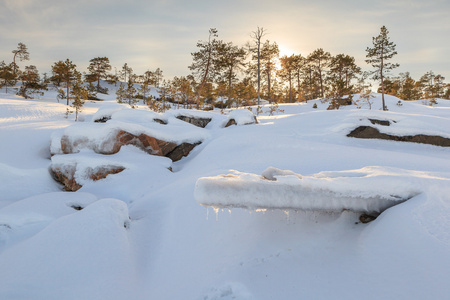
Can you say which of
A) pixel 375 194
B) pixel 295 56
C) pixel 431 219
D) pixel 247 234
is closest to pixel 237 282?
pixel 247 234

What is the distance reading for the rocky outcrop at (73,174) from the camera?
781 cm

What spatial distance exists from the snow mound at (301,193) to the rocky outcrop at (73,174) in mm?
6828

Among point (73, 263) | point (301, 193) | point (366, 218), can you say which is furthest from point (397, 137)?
point (73, 263)

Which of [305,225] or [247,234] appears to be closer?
[305,225]

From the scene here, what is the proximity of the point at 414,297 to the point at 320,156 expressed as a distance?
4249mm

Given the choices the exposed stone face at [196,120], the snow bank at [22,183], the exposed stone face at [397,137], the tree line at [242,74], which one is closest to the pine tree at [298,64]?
the tree line at [242,74]

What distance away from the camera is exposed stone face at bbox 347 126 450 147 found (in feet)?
24.2

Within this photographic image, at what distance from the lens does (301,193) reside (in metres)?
2.52

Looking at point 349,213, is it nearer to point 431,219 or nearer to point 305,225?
point 305,225

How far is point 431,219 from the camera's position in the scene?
2.28m

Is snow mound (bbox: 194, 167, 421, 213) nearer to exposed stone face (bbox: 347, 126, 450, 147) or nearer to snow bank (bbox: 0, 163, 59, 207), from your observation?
exposed stone face (bbox: 347, 126, 450, 147)

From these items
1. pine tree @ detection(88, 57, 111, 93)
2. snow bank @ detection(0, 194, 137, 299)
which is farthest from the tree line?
snow bank @ detection(0, 194, 137, 299)

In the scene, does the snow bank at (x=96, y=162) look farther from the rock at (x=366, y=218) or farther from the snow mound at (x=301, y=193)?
the rock at (x=366, y=218)

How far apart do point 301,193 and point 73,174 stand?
28.9 feet
